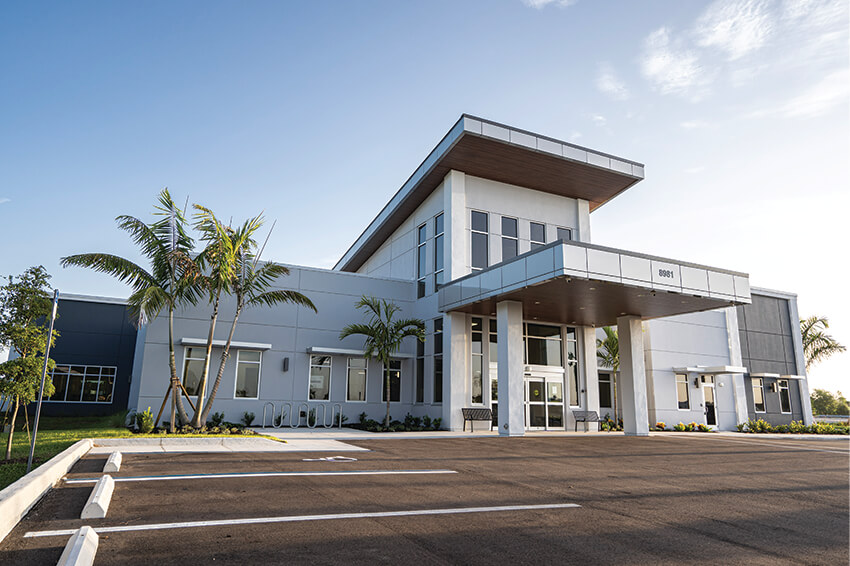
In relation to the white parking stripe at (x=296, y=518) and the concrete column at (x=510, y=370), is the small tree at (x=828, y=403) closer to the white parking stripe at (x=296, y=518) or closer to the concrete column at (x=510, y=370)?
the concrete column at (x=510, y=370)

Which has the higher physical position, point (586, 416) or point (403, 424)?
point (586, 416)

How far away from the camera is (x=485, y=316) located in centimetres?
2108

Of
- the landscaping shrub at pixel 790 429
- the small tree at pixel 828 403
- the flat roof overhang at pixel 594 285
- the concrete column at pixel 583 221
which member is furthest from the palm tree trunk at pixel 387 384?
the small tree at pixel 828 403

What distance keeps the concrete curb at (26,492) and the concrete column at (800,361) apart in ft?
113

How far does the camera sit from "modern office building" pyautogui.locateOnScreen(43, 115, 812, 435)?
17.8m

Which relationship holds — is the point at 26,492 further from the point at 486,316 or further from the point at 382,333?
the point at 486,316

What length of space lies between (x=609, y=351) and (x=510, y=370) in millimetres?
9076

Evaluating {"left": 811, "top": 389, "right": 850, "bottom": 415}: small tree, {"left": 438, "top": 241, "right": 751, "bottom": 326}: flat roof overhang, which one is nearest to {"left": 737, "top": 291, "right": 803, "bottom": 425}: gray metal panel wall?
{"left": 438, "top": 241, "right": 751, "bottom": 326}: flat roof overhang

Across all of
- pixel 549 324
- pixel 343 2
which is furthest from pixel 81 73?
pixel 549 324

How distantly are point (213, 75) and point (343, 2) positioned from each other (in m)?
3.82

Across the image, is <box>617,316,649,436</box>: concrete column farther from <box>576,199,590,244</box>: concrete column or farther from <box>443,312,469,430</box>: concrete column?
<box>443,312,469,430</box>: concrete column

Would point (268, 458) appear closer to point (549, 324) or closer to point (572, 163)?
point (549, 324)

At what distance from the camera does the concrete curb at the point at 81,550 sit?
143 inches

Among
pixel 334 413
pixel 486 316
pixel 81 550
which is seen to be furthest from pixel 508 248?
pixel 81 550
